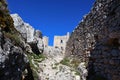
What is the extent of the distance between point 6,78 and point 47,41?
160ft

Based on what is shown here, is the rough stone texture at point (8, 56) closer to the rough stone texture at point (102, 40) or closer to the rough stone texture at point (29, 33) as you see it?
the rough stone texture at point (102, 40)

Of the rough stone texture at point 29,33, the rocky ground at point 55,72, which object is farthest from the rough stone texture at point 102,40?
the rough stone texture at point 29,33

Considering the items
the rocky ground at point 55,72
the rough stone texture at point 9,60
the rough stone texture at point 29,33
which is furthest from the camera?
the rough stone texture at point 29,33

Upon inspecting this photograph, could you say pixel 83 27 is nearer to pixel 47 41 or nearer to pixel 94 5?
pixel 94 5

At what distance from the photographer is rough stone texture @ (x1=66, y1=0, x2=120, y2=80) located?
8203 mm

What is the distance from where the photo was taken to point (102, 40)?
374 inches

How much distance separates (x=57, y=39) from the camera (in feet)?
184

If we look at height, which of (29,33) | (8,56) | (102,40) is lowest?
(8,56)

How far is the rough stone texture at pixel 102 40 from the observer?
26.9 ft

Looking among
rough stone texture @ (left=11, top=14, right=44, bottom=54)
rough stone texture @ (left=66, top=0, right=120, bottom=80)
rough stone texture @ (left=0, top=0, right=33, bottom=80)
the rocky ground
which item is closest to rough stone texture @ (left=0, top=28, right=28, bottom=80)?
rough stone texture @ (left=0, top=0, right=33, bottom=80)

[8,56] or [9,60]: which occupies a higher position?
[8,56]

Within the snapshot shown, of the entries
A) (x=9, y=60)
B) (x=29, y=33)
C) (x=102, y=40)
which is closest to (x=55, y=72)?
(x=102, y=40)

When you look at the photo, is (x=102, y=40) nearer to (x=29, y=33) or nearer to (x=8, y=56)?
(x=8, y=56)

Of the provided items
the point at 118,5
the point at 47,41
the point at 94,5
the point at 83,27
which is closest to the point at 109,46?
the point at 118,5
